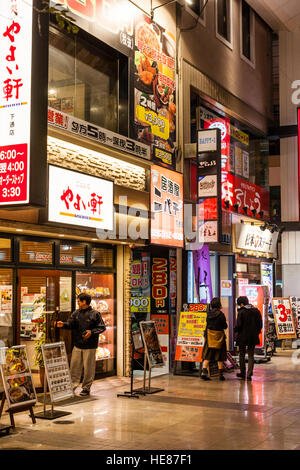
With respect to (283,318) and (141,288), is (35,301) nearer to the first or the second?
(141,288)

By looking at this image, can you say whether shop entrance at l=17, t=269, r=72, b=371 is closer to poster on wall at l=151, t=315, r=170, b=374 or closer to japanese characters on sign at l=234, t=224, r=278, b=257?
poster on wall at l=151, t=315, r=170, b=374

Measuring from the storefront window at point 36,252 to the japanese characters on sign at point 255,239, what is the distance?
330 inches

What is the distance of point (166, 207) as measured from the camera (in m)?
14.6

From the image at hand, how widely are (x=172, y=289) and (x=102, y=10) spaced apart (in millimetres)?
6762

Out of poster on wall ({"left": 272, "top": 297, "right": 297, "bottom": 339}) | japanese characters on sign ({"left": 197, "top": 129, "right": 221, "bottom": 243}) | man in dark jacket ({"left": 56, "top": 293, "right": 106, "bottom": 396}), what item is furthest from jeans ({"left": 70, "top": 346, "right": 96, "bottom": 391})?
poster on wall ({"left": 272, "top": 297, "right": 297, "bottom": 339})

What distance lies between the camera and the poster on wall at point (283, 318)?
19.1 meters

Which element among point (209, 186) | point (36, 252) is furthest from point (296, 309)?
point (36, 252)

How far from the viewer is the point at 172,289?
49.4ft

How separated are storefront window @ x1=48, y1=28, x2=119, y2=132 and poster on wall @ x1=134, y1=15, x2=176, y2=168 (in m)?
0.59

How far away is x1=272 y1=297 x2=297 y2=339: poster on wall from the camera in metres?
19.1

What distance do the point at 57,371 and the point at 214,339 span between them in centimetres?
459

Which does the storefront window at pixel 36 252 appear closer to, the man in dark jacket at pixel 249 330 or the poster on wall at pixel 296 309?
the man in dark jacket at pixel 249 330

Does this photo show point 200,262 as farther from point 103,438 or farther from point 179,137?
point 103,438
